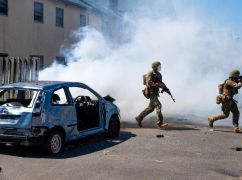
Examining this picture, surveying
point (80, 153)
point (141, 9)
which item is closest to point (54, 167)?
point (80, 153)

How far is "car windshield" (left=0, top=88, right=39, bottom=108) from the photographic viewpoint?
9.30 metres

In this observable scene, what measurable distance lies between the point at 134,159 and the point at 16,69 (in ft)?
29.0

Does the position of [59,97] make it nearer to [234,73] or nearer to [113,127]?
[113,127]

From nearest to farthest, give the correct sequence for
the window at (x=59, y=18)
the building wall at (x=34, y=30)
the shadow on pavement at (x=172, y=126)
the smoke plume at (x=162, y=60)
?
the shadow on pavement at (x=172, y=126)
the smoke plume at (x=162, y=60)
the building wall at (x=34, y=30)
the window at (x=59, y=18)

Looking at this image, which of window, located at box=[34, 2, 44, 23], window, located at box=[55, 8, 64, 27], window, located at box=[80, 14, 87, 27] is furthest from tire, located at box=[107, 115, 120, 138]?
window, located at box=[80, 14, 87, 27]

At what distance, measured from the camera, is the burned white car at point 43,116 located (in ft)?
29.5

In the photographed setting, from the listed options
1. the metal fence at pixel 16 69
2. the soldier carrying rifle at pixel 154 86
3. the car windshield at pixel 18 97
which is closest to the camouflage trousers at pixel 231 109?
the soldier carrying rifle at pixel 154 86

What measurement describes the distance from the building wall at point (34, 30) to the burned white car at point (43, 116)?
14.2m

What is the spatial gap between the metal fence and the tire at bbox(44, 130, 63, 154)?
762cm

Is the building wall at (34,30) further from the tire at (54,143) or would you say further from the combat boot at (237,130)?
the tire at (54,143)

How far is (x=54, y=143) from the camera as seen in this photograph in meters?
9.30

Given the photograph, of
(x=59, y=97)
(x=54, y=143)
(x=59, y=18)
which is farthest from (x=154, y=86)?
(x=59, y=18)

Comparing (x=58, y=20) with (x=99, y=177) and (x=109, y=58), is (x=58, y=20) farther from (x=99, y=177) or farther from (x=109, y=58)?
(x=99, y=177)

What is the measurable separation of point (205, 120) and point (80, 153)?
6.93 metres
